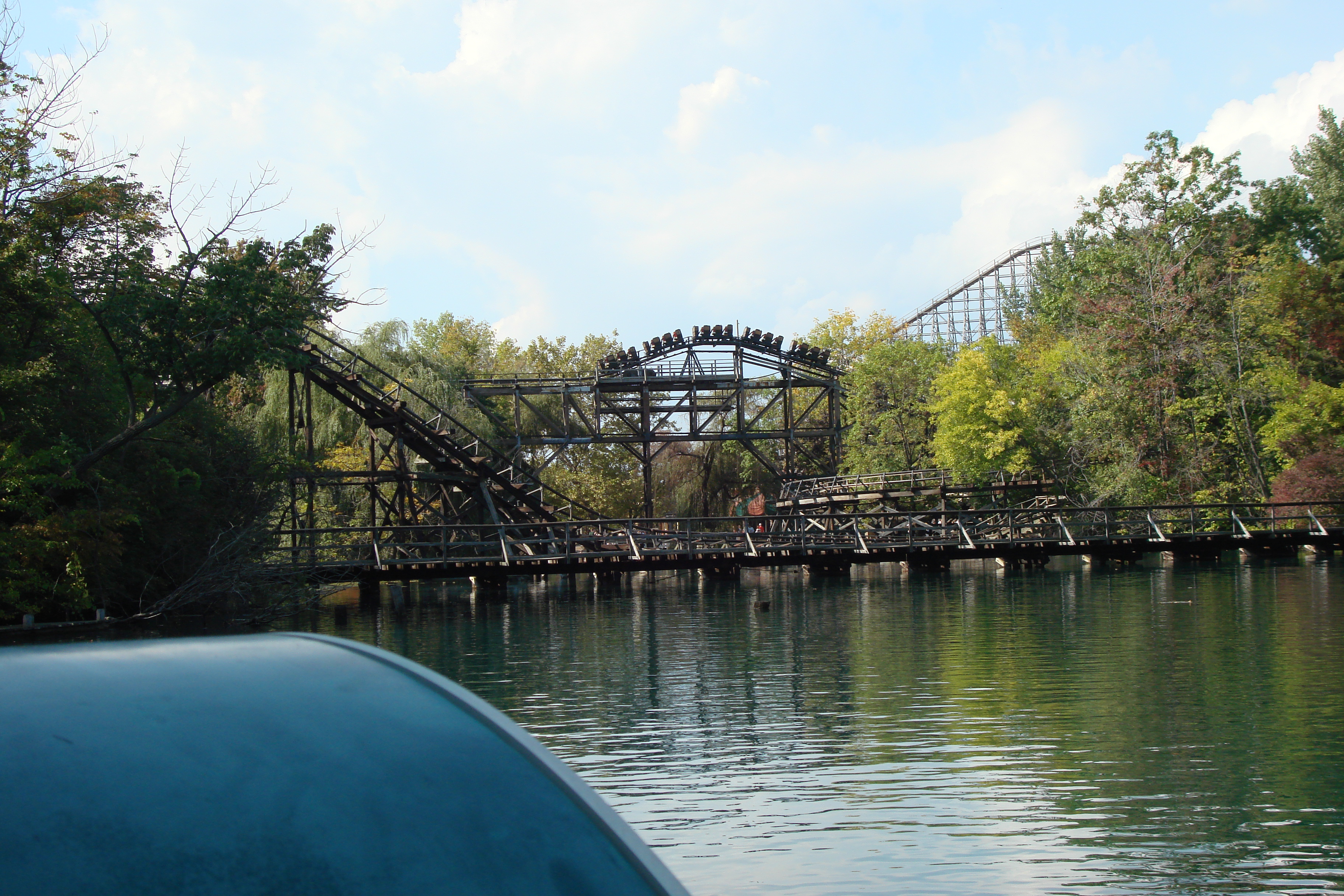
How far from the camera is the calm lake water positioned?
5.72m

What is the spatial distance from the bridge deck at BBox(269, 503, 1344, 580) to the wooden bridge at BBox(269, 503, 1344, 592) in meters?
0.05

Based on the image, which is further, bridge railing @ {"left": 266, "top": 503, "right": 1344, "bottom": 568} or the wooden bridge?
bridge railing @ {"left": 266, "top": 503, "right": 1344, "bottom": 568}

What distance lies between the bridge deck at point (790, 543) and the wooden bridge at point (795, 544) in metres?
0.05

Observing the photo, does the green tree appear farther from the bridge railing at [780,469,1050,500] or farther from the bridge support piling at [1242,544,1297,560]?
the bridge support piling at [1242,544,1297,560]

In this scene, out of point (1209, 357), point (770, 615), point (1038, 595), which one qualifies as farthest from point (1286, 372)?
point (770, 615)

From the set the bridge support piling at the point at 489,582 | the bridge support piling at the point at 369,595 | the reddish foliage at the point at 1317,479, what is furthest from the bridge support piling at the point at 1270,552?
the bridge support piling at the point at 369,595

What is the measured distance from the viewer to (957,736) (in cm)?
863

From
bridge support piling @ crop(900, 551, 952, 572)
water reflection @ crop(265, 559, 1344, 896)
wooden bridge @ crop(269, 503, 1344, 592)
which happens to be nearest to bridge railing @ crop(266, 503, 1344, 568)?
wooden bridge @ crop(269, 503, 1344, 592)

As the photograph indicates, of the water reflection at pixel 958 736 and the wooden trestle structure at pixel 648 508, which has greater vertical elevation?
the wooden trestle structure at pixel 648 508

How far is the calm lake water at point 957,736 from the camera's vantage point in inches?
225

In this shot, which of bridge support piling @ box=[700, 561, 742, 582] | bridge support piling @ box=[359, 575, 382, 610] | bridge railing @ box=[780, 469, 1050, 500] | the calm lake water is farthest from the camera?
bridge railing @ box=[780, 469, 1050, 500]

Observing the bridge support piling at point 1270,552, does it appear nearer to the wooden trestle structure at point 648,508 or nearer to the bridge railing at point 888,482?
the wooden trestle structure at point 648,508

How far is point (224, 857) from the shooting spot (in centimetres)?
185

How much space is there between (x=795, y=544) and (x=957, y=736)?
18.3 m
